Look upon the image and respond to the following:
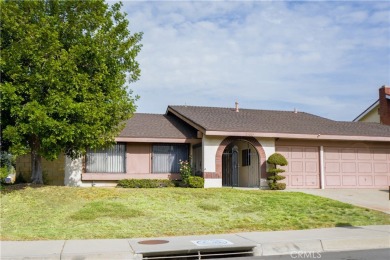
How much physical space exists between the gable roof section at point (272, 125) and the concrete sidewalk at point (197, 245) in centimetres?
1047

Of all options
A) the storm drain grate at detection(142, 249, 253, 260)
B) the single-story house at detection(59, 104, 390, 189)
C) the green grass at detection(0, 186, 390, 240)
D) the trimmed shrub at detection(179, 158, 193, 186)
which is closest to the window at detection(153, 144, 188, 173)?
the single-story house at detection(59, 104, 390, 189)

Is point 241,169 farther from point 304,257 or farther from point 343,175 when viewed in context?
point 304,257

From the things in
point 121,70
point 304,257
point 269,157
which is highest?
point 121,70

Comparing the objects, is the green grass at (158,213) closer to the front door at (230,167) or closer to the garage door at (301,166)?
the garage door at (301,166)

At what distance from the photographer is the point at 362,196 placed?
70.0ft

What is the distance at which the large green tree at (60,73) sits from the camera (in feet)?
55.0

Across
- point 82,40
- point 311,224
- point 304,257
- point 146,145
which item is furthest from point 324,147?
point 304,257

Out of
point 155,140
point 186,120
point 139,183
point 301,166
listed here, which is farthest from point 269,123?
point 139,183

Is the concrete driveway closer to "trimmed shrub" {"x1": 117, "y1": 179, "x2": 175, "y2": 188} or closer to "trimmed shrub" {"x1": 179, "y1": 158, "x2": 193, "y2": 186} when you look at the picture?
"trimmed shrub" {"x1": 179, "y1": 158, "x2": 193, "y2": 186}

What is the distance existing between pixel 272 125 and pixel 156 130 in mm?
6322

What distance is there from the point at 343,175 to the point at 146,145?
10927mm

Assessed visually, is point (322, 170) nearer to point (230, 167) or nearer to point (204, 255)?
point (230, 167)

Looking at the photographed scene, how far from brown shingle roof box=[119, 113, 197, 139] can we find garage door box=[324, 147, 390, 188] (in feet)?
25.5

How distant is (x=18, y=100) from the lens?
662 inches
